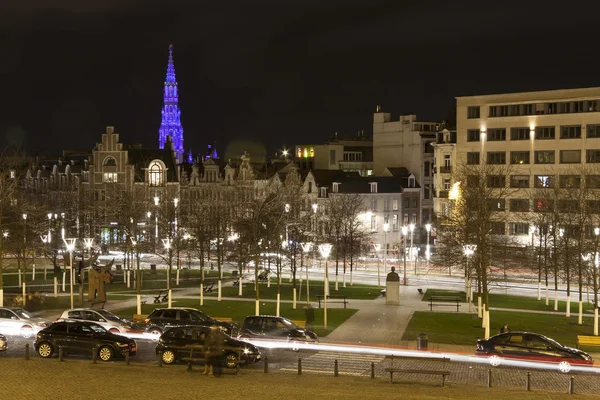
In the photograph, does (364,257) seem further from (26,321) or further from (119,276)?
(26,321)

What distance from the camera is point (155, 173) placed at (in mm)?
120438

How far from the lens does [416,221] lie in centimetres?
11669

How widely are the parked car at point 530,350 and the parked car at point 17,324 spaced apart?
839 inches

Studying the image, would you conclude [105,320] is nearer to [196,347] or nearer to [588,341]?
[196,347]

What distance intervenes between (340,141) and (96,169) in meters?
50.0

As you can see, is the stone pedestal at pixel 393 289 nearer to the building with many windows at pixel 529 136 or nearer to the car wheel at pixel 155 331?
the car wheel at pixel 155 331

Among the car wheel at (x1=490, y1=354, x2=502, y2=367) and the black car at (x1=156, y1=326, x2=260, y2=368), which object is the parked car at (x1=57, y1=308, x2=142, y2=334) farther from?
the car wheel at (x1=490, y1=354, x2=502, y2=367)

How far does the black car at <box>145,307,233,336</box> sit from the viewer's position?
4159 cm

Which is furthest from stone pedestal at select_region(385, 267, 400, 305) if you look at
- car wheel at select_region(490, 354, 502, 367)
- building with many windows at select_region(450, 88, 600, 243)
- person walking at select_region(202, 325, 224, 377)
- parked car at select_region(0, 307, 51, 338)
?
building with many windows at select_region(450, 88, 600, 243)

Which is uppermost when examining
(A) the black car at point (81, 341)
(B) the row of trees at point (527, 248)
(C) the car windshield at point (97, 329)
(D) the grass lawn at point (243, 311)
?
(B) the row of trees at point (527, 248)

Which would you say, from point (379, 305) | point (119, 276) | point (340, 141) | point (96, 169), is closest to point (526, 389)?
point (379, 305)

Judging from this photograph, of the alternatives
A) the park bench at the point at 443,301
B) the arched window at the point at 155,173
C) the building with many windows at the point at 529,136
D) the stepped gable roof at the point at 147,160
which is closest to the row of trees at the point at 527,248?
the park bench at the point at 443,301

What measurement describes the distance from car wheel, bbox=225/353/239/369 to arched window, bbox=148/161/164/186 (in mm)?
89407

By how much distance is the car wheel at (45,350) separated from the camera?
34.0m
